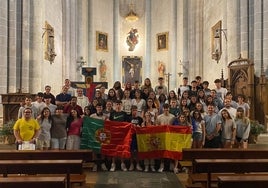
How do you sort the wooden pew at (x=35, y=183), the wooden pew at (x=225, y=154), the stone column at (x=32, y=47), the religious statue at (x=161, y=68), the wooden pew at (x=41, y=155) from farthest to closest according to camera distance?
the religious statue at (x=161, y=68), the stone column at (x=32, y=47), the wooden pew at (x=225, y=154), the wooden pew at (x=41, y=155), the wooden pew at (x=35, y=183)

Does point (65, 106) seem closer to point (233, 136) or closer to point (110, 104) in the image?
point (110, 104)

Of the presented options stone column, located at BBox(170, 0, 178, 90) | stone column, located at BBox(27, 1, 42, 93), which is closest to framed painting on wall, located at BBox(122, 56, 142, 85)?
stone column, located at BBox(170, 0, 178, 90)

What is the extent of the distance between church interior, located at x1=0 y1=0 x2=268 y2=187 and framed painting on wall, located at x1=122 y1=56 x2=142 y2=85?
86mm

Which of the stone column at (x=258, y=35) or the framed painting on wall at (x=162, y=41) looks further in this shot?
the framed painting on wall at (x=162, y=41)

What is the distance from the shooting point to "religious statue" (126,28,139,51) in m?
30.9

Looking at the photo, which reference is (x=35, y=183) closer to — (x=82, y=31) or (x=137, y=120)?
(x=137, y=120)

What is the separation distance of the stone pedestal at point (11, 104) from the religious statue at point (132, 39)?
65.3 feet

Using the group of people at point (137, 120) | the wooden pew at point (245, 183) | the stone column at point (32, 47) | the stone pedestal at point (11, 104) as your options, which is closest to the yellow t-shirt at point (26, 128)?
the group of people at point (137, 120)

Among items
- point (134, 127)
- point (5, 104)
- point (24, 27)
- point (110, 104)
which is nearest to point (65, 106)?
point (110, 104)

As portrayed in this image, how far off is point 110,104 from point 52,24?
11979 mm

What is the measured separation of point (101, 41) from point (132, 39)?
300 cm

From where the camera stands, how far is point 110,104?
9312 millimetres

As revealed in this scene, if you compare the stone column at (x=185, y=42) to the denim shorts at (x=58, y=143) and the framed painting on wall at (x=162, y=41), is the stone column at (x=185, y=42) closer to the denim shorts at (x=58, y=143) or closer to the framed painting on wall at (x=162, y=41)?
the framed painting on wall at (x=162, y=41)

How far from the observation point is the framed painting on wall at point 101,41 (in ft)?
95.8
